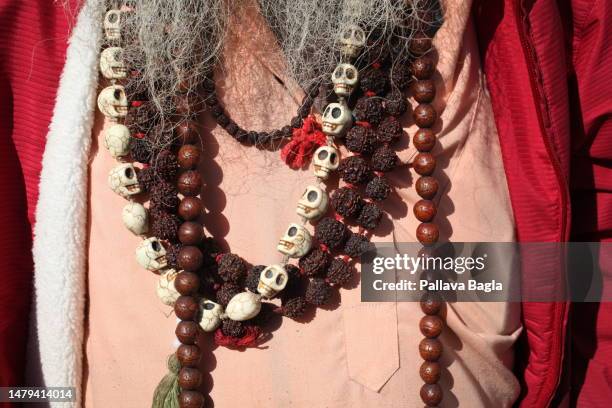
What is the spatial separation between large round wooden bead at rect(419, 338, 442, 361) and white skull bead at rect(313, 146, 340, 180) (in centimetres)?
27

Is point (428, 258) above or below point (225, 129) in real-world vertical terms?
below

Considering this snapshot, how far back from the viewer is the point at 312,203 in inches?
29.7

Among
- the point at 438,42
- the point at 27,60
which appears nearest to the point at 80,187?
the point at 27,60

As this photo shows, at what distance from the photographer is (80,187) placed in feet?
2.54

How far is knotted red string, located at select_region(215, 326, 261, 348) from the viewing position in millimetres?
749

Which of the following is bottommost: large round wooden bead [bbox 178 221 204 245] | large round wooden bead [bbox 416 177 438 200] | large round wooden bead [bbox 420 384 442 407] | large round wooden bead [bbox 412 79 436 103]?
large round wooden bead [bbox 420 384 442 407]

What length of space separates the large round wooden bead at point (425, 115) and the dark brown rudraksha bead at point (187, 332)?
434mm

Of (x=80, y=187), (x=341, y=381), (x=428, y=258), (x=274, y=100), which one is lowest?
(x=341, y=381)

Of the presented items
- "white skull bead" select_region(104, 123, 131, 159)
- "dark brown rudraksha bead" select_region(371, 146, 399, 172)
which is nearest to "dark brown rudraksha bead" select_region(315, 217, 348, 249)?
"dark brown rudraksha bead" select_region(371, 146, 399, 172)

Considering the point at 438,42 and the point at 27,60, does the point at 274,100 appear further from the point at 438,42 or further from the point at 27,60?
the point at 27,60

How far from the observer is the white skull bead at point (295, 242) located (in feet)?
2.48

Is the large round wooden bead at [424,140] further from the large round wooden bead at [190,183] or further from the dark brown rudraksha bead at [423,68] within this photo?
the large round wooden bead at [190,183]

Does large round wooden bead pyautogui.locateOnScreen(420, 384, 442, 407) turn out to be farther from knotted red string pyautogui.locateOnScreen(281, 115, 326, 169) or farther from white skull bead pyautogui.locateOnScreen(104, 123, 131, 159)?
white skull bead pyautogui.locateOnScreen(104, 123, 131, 159)

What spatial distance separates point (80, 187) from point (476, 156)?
1.92 ft
